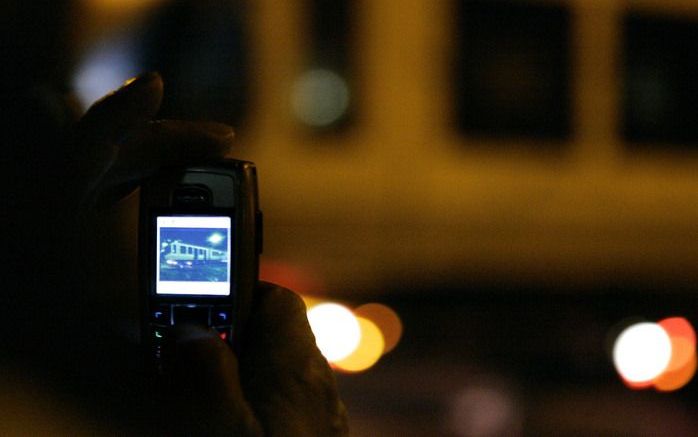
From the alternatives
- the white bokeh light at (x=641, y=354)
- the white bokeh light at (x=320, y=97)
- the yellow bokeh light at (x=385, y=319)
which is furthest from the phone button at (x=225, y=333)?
the white bokeh light at (x=320, y=97)

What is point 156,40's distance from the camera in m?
9.77

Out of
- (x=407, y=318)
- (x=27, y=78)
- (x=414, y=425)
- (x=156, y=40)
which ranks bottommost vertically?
(x=414, y=425)

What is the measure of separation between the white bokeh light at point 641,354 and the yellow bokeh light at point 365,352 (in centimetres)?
147

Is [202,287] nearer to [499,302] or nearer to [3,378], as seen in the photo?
[3,378]

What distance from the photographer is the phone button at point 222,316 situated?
2.18 meters

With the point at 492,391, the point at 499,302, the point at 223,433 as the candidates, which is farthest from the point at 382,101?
the point at 223,433

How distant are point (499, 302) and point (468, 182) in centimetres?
489

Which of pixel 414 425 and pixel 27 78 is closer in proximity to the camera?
pixel 27 78

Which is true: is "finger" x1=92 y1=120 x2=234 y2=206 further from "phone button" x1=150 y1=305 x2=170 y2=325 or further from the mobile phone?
"phone button" x1=150 y1=305 x2=170 y2=325

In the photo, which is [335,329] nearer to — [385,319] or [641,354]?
[385,319]

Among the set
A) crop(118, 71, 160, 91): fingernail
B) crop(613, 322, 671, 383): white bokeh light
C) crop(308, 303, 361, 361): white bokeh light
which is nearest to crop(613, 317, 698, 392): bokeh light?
crop(613, 322, 671, 383): white bokeh light

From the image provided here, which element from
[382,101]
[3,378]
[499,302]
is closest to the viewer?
[3,378]

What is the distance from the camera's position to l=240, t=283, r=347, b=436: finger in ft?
5.75

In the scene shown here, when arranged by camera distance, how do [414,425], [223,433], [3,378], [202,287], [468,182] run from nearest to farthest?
[3,378] < [223,433] < [202,287] < [414,425] < [468,182]
